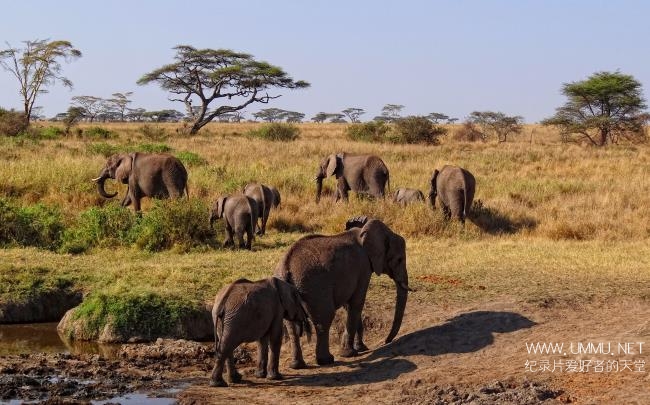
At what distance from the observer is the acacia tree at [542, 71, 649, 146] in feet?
119

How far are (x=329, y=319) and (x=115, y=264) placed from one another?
5.39 m

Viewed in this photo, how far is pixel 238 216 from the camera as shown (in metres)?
14.0

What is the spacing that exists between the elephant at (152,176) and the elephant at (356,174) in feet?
11.6

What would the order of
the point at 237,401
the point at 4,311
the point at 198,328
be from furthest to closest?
the point at 4,311, the point at 198,328, the point at 237,401

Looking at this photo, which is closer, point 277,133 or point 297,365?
point 297,365

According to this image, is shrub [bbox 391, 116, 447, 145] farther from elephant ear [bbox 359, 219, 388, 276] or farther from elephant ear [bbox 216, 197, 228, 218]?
elephant ear [bbox 359, 219, 388, 276]

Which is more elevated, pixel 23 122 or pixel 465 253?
pixel 23 122

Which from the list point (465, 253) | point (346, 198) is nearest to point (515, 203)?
point (346, 198)

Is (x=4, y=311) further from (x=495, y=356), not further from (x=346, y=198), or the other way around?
(x=346, y=198)

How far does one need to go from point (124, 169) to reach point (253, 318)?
9.87m

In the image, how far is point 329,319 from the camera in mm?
8562

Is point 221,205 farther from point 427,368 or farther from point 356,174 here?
point 427,368

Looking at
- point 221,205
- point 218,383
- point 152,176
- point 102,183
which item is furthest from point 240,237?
point 218,383

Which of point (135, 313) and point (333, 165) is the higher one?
point (333, 165)
